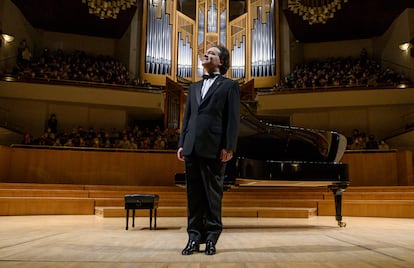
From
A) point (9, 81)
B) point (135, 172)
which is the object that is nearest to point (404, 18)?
point (135, 172)

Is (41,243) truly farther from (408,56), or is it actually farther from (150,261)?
(408,56)

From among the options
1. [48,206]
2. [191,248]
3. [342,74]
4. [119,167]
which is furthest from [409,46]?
[191,248]

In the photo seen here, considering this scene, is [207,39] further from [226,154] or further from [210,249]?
[210,249]

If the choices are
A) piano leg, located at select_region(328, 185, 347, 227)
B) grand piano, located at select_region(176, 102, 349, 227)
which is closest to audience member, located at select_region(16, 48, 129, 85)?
grand piano, located at select_region(176, 102, 349, 227)

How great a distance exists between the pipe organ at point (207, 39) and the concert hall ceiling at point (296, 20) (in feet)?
2.68

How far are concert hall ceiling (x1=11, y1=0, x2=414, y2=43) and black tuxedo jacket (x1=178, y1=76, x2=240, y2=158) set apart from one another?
32.8ft

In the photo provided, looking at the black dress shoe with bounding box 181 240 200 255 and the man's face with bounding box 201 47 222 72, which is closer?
the black dress shoe with bounding box 181 240 200 255

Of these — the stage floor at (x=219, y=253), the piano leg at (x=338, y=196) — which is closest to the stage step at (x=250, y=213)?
the piano leg at (x=338, y=196)

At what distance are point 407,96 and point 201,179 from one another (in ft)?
33.7

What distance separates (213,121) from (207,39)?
1104 cm

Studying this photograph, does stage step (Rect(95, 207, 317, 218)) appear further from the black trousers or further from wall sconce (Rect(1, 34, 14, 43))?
wall sconce (Rect(1, 34, 14, 43))

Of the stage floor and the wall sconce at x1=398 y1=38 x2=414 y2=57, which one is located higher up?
the wall sconce at x1=398 y1=38 x2=414 y2=57

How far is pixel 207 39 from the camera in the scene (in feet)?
42.6

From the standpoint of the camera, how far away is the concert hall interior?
6453mm
